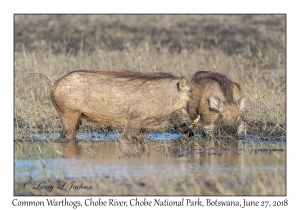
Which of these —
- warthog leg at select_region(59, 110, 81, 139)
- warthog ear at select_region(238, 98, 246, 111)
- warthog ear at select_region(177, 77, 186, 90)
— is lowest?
warthog leg at select_region(59, 110, 81, 139)

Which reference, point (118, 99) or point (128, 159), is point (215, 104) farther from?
point (128, 159)

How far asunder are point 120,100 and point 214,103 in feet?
3.84

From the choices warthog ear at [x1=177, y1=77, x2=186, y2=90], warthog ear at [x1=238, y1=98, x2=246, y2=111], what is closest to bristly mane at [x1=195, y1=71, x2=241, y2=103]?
Answer: warthog ear at [x1=238, y1=98, x2=246, y2=111]

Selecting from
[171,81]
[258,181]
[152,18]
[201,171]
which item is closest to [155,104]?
[171,81]

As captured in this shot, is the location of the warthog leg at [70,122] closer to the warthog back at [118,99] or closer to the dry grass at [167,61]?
the warthog back at [118,99]

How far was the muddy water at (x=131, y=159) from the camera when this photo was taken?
22.6 feet

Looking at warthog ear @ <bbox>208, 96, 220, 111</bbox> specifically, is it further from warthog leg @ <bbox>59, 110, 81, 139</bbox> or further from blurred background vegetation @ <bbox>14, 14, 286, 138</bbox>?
warthog leg @ <bbox>59, 110, 81, 139</bbox>

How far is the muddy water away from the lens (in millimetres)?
6898

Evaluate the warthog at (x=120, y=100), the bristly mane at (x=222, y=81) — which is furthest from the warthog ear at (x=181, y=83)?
the bristly mane at (x=222, y=81)

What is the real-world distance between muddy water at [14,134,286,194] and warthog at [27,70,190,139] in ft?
0.92

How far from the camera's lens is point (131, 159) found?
7.57 m

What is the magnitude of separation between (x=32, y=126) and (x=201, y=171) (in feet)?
10.9

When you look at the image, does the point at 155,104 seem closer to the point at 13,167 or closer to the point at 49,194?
the point at 13,167

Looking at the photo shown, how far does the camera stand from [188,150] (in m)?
8.18
